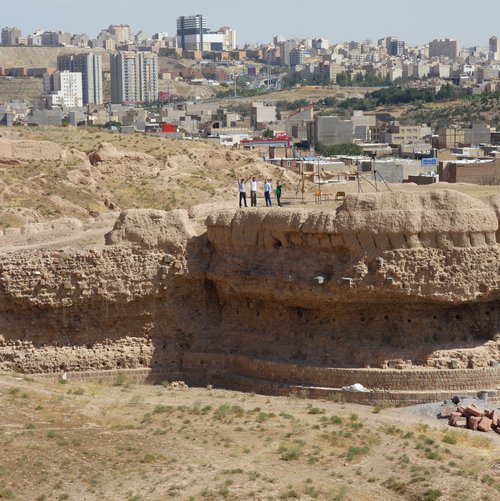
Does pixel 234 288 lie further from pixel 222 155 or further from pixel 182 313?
pixel 222 155

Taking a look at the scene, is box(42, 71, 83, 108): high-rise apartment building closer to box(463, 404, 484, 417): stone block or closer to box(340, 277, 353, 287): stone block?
box(340, 277, 353, 287): stone block

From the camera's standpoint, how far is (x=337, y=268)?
24859mm

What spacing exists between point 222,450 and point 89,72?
163 m

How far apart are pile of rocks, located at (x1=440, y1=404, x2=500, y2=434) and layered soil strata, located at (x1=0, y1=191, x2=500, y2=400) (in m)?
1.32

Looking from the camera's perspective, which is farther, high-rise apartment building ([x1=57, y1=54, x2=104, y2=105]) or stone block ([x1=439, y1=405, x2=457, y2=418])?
high-rise apartment building ([x1=57, y1=54, x2=104, y2=105])

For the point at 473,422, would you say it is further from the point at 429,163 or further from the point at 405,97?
the point at 405,97

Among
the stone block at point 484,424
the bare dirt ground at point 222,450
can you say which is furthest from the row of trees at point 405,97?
the bare dirt ground at point 222,450

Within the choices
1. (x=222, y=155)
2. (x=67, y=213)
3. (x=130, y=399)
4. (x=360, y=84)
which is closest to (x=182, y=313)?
(x=130, y=399)

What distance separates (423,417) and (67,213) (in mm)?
18489

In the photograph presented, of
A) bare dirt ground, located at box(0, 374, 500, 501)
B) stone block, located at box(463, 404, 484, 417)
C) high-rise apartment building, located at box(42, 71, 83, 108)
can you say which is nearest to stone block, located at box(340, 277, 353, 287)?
bare dirt ground, located at box(0, 374, 500, 501)

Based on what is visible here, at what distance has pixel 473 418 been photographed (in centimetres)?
2298

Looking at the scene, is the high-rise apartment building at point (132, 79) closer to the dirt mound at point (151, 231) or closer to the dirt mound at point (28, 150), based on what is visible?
the dirt mound at point (28, 150)

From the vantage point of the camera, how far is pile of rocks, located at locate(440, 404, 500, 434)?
22.8 m

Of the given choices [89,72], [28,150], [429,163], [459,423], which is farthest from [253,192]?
[89,72]
